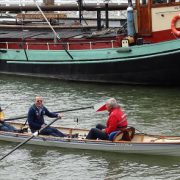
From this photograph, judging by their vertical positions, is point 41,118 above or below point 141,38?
below

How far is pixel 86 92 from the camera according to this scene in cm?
2559

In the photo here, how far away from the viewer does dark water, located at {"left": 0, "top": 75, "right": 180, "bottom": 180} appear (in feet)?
51.6

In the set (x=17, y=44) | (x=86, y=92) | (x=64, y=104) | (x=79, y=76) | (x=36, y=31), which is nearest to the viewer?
(x=64, y=104)

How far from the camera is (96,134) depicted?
55.5 feet

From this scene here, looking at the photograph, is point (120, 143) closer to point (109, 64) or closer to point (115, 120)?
point (115, 120)

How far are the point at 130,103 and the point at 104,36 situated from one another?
15.7 ft

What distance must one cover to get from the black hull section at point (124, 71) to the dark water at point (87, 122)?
1.16 ft

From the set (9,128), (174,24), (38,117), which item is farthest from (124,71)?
(38,117)

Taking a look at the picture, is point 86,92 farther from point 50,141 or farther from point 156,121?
point 50,141

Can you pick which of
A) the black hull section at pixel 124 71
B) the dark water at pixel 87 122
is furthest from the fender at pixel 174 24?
the dark water at pixel 87 122

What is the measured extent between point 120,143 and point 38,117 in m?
2.51

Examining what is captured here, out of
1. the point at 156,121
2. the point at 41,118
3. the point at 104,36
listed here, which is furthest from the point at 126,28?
the point at 41,118

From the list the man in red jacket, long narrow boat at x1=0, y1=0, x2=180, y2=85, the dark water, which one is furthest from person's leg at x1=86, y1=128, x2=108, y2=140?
long narrow boat at x1=0, y1=0, x2=180, y2=85

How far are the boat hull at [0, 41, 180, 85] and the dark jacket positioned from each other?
347 inches
